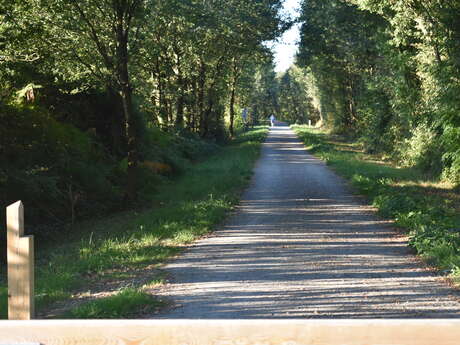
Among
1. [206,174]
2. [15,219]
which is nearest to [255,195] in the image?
[206,174]

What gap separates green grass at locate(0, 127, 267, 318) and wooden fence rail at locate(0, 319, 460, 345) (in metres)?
3.86

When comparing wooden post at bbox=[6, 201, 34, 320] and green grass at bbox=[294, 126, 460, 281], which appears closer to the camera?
wooden post at bbox=[6, 201, 34, 320]

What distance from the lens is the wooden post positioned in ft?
9.03

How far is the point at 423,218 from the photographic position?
11.5 m

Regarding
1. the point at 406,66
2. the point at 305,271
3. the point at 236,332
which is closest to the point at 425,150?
the point at 406,66

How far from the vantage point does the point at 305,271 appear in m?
8.13

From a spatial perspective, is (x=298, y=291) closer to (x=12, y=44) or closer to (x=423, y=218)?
(x=423, y=218)

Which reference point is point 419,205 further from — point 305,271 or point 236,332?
point 236,332

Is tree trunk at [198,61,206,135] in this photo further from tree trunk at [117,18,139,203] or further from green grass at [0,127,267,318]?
tree trunk at [117,18,139,203]

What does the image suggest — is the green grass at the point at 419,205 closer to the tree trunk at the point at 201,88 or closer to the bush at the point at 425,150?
the bush at the point at 425,150

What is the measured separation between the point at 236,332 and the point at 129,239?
29.1ft

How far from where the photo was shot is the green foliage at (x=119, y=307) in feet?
20.1

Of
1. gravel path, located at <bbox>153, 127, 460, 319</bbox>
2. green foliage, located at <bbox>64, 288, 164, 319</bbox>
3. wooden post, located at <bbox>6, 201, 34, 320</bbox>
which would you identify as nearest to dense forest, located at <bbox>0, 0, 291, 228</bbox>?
gravel path, located at <bbox>153, 127, 460, 319</bbox>

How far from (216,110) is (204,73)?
6.35 meters
